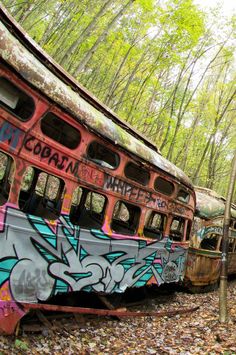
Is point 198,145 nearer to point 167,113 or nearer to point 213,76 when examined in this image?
point 213,76

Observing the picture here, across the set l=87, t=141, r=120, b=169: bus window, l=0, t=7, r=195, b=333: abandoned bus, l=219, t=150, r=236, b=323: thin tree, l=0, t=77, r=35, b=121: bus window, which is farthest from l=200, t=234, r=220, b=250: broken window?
l=0, t=77, r=35, b=121: bus window

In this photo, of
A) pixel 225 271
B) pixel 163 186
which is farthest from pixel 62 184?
pixel 225 271

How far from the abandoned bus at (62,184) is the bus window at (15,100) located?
0.01m

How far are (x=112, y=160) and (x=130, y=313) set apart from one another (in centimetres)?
339

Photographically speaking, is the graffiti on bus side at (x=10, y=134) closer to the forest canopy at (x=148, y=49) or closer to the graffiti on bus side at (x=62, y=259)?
the graffiti on bus side at (x=62, y=259)

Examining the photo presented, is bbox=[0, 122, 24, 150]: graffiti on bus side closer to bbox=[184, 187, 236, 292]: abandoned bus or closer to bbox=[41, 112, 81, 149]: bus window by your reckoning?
bbox=[41, 112, 81, 149]: bus window

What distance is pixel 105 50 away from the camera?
64.5 ft

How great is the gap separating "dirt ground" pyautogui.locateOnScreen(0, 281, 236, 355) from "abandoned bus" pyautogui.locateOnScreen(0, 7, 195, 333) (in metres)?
0.56

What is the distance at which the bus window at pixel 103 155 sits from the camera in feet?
18.9

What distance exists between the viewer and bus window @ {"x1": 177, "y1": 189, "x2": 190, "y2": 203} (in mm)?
8594

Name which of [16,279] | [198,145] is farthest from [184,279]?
[198,145]

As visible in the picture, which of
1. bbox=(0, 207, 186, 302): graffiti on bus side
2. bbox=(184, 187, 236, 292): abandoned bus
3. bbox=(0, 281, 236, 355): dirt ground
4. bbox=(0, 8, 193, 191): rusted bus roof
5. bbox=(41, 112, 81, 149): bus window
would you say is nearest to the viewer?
bbox=(0, 8, 193, 191): rusted bus roof

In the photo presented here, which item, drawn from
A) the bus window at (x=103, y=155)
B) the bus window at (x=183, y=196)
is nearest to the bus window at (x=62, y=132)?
the bus window at (x=103, y=155)

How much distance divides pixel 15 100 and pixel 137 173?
3197 mm
